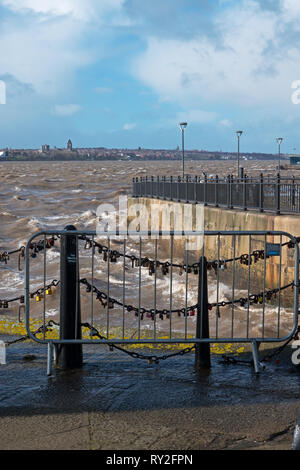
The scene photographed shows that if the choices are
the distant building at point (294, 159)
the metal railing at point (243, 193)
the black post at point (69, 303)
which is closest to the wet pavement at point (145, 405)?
the black post at point (69, 303)

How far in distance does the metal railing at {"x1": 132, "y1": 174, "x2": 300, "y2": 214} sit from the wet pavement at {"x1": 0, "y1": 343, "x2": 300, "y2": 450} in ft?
28.2

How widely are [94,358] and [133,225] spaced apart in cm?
2342

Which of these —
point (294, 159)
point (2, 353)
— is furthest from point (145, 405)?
point (294, 159)

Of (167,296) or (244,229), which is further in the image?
(244,229)

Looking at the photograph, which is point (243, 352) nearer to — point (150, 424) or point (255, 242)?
point (150, 424)

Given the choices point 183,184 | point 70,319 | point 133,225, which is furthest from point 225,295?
point 133,225

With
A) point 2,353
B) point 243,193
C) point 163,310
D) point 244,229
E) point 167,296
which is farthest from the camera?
point 243,193

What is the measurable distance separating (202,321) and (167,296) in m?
7.12

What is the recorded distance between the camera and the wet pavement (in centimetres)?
443

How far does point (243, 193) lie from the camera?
55.9 feet

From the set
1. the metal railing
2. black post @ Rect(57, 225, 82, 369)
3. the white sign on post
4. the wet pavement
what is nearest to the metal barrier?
black post @ Rect(57, 225, 82, 369)

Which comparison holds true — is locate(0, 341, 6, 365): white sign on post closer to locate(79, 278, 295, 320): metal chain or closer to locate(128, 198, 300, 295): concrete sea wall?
locate(79, 278, 295, 320): metal chain

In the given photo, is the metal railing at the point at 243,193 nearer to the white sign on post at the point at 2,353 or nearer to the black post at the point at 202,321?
the black post at the point at 202,321

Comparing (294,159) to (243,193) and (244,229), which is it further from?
(244,229)
